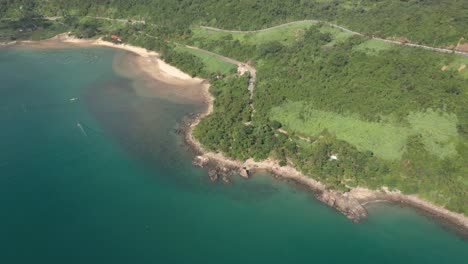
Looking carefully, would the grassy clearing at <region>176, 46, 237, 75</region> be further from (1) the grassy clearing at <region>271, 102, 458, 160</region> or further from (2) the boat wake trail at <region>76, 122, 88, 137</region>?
(2) the boat wake trail at <region>76, 122, 88, 137</region>

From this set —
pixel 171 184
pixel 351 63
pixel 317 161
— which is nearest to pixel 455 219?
pixel 317 161

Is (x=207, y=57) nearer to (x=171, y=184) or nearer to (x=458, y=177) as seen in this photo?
(x=171, y=184)

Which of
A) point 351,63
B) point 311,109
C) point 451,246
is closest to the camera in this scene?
point 451,246

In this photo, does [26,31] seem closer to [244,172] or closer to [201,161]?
[201,161]

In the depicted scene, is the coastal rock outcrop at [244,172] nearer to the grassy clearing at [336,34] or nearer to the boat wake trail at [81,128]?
the boat wake trail at [81,128]

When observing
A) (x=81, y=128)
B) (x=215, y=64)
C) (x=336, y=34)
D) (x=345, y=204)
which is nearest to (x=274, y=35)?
(x=336, y=34)

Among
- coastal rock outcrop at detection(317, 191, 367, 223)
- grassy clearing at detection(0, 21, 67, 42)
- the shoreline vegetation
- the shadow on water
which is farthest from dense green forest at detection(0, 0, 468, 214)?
grassy clearing at detection(0, 21, 67, 42)
